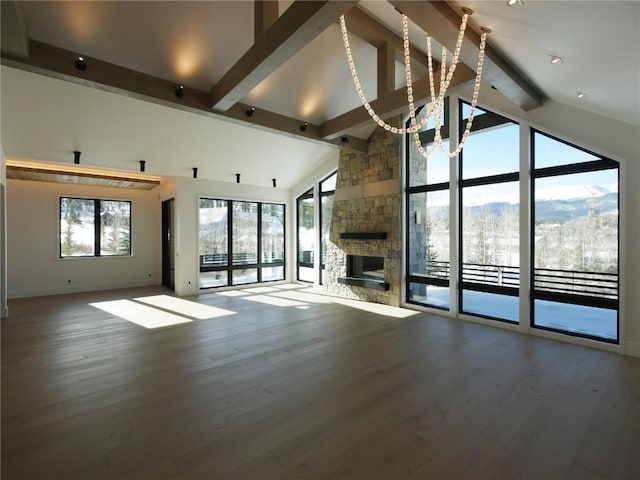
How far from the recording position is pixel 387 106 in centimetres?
493

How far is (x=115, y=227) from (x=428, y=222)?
8321 mm

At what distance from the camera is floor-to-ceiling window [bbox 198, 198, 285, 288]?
8.35m

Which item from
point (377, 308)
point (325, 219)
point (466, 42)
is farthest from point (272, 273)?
point (466, 42)

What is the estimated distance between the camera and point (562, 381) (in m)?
3.32

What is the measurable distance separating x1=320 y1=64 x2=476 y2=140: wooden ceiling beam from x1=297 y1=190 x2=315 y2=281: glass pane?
320 cm

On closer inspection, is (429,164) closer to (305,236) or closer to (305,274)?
(305,236)

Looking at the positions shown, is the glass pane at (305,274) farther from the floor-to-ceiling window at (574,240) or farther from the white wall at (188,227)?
the floor-to-ceiling window at (574,240)

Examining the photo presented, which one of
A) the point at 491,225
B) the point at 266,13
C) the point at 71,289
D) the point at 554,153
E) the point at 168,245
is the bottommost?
the point at 71,289

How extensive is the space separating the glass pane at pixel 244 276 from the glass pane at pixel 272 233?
46cm

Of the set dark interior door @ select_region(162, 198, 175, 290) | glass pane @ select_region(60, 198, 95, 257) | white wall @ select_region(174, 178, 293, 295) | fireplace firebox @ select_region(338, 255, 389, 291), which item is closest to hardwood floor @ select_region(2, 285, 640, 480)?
fireplace firebox @ select_region(338, 255, 389, 291)

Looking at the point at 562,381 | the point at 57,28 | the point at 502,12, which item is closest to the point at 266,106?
the point at 57,28

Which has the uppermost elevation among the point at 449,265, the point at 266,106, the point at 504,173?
the point at 266,106

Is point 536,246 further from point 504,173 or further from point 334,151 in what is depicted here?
point 334,151

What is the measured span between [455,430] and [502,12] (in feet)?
11.2
